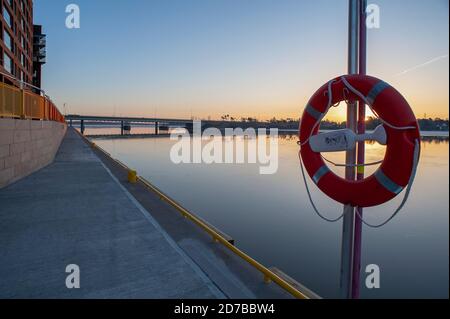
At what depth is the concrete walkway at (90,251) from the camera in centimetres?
265

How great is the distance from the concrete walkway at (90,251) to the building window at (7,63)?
1273 inches

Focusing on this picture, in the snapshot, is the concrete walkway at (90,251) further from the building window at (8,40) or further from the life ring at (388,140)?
the building window at (8,40)

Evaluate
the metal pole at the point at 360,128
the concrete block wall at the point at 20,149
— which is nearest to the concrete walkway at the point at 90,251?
the concrete block wall at the point at 20,149

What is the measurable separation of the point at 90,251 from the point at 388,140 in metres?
3.43

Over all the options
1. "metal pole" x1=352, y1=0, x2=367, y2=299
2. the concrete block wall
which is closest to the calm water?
"metal pole" x1=352, y1=0, x2=367, y2=299

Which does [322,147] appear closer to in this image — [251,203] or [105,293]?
[105,293]

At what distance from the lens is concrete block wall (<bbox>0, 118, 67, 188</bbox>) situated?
6.27 metres

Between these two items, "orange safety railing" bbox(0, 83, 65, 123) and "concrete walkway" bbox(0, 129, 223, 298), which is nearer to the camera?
"concrete walkway" bbox(0, 129, 223, 298)

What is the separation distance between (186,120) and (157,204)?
106 m

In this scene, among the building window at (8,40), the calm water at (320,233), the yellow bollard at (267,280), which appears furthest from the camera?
the building window at (8,40)

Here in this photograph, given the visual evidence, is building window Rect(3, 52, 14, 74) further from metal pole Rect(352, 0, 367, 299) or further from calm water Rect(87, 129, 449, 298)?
metal pole Rect(352, 0, 367, 299)

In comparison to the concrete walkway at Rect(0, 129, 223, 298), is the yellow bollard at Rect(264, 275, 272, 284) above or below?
below

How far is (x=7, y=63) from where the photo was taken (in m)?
31.6

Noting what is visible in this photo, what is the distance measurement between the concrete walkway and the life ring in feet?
5.44
